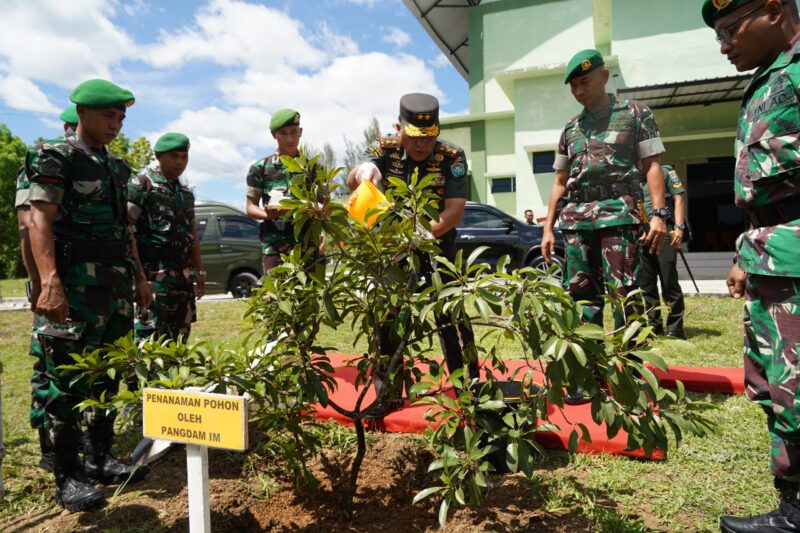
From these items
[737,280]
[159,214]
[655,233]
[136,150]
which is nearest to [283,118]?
[159,214]

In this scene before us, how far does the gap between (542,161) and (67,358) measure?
582 inches

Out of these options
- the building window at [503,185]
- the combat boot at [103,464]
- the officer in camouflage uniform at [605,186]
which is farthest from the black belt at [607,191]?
the building window at [503,185]

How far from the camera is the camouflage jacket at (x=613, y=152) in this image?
9.09 feet

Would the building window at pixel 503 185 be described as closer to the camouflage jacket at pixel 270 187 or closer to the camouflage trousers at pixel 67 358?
the camouflage jacket at pixel 270 187

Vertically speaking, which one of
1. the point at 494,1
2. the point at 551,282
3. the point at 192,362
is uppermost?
the point at 494,1

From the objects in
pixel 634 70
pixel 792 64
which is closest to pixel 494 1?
pixel 634 70

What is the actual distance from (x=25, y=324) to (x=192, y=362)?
26.2 ft

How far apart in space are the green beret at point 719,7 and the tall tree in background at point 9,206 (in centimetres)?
2878

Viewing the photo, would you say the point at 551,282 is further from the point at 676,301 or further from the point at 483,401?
the point at 676,301

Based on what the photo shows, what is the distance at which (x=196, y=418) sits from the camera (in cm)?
133

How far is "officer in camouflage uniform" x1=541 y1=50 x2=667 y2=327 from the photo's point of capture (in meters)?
2.75

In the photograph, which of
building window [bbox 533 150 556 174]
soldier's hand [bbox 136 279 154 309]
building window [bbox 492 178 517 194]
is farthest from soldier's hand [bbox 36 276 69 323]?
building window [bbox 492 178 517 194]

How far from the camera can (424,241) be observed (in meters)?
1.49

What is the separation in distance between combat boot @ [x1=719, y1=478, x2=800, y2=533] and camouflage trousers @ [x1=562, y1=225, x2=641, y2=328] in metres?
1.24
